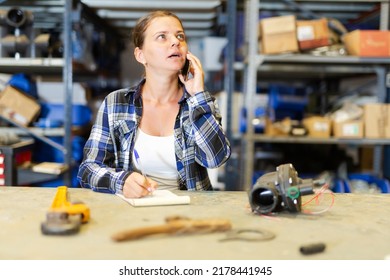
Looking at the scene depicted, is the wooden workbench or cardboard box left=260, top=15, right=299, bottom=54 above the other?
cardboard box left=260, top=15, right=299, bottom=54

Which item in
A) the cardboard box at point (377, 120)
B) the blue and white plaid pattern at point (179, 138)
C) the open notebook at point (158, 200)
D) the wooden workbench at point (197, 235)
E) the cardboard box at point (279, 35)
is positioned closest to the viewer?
the wooden workbench at point (197, 235)

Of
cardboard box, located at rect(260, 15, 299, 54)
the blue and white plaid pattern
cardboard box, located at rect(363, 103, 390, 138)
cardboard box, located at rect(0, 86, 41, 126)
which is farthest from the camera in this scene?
cardboard box, located at rect(0, 86, 41, 126)

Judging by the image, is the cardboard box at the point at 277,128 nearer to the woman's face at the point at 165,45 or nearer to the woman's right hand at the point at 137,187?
the woman's face at the point at 165,45

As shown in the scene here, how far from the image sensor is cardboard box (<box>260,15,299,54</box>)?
277cm

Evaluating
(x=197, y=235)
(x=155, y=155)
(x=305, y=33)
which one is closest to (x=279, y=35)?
(x=305, y=33)

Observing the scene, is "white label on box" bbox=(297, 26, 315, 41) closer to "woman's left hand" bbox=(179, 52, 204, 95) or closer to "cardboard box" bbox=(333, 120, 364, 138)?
"cardboard box" bbox=(333, 120, 364, 138)

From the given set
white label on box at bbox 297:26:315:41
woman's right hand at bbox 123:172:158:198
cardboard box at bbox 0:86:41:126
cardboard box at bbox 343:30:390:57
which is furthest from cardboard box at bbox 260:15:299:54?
woman's right hand at bbox 123:172:158:198

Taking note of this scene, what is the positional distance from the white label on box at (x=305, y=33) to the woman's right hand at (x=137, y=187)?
1.94 m

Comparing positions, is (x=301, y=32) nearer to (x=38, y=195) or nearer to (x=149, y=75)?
(x=149, y=75)

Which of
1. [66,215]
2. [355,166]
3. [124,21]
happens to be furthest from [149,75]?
[355,166]

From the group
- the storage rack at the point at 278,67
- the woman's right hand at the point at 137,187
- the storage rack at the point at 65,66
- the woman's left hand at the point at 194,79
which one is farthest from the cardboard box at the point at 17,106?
the woman's right hand at the point at 137,187

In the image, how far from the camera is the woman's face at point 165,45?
5.32ft

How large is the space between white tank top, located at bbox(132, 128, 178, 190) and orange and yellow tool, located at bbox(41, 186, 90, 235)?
659mm

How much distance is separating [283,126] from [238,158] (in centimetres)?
64
